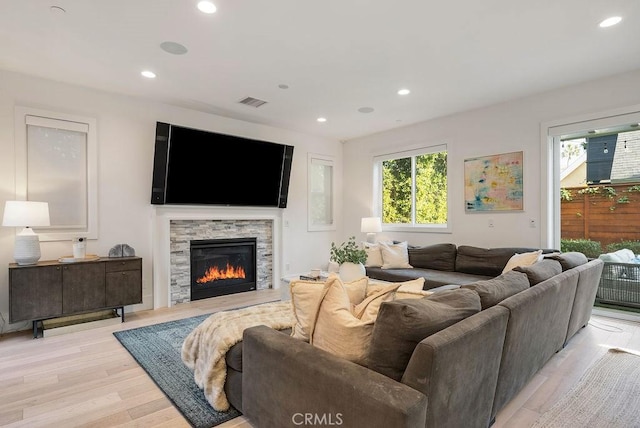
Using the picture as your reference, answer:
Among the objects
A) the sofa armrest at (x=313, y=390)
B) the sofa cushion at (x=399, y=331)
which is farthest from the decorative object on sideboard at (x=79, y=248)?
the sofa cushion at (x=399, y=331)

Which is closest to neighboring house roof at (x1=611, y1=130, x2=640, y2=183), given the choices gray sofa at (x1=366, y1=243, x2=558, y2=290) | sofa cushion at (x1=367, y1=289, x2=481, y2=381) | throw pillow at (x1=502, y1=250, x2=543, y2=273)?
gray sofa at (x1=366, y1=243, x2=558, y2=290)

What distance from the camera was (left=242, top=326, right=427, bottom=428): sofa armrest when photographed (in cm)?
113

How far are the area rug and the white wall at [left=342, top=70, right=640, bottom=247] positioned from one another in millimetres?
1932

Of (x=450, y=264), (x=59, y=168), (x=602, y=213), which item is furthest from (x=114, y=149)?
(x=602, y=213)

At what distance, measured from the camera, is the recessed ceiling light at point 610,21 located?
2717 millimetres

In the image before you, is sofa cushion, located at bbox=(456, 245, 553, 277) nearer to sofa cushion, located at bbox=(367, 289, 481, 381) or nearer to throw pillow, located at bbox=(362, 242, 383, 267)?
throw pillow, located at bbox=(362, 242, 383, 267)

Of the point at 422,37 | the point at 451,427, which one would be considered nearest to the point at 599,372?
the point at 451,427

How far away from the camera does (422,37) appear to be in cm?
298

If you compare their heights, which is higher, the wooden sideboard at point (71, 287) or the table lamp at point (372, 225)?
the table lamp at point (372, 225)

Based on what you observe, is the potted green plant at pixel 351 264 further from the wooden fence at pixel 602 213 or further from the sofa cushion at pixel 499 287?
the wooden fence at pixel 602 213

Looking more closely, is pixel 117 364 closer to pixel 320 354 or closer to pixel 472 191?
pixel 320 354

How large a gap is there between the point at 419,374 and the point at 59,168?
449 cm

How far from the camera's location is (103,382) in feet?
8.25

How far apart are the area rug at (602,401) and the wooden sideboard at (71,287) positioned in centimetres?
407
